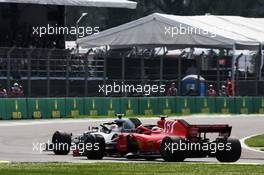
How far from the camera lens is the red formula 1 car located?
67.3 ft

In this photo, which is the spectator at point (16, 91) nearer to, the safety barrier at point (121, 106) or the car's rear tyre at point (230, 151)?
the safety barrier at point (121, 106)

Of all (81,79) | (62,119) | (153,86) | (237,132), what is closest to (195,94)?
(153,86)

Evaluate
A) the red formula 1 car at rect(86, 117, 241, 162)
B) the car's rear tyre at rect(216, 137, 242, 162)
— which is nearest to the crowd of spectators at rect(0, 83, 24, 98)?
the red formula 1 car at rect(86, 117, 241, 162)

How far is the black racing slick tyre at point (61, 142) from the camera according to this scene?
22.8m

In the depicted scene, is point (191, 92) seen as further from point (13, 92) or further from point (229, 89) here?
point (13, 92)

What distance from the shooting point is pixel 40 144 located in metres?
25.8

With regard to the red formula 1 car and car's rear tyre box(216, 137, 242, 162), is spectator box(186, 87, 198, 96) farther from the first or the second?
car's rear tyre box(216, 137, 242, 162)

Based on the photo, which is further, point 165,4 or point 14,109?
point 165,4

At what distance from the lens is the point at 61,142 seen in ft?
75.0

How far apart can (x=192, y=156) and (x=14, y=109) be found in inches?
724

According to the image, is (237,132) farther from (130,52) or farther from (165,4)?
(165,4)

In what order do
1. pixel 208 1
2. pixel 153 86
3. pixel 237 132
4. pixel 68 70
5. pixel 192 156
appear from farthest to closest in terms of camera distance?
pixel 208 1 < pixel 153 86 < pixel 68 70 < pixel 237 132 < pixel 192 156

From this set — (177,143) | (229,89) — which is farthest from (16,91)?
(177,143)

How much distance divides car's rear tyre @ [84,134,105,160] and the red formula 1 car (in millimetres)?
21
